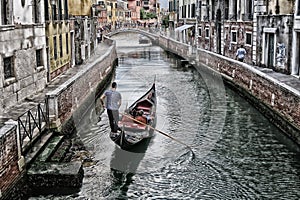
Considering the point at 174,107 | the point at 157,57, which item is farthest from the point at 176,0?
the point at 174,107

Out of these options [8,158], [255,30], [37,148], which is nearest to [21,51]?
[37,148]

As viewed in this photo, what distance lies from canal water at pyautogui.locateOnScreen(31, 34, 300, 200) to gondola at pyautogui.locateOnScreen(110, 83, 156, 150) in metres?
0.32

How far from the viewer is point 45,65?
583 inches

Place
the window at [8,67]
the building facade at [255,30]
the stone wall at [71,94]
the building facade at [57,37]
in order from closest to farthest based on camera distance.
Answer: the stone wall at [71,94] < the window at [8,67] < the building facade at [57,37] < the building facade at [255,30]

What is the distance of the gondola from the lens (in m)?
9.68

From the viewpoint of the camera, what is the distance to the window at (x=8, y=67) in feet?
37.5

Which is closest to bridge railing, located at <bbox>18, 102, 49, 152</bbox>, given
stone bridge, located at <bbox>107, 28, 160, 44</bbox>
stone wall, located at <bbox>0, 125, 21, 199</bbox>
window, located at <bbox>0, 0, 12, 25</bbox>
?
stone wall, located at <bbox>0, 125, 21, 199</bbox>

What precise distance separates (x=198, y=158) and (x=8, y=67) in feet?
17.0

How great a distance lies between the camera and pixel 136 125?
1053 cm

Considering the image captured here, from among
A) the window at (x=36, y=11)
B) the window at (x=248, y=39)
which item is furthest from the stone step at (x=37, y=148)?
the window at (x=248, y=39)

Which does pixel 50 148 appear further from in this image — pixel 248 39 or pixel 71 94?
pixel 248 39

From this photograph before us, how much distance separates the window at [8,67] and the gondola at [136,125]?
3.09 meters

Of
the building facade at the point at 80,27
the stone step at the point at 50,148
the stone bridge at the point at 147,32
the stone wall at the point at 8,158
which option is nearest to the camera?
the stone wall at the point at 8,158

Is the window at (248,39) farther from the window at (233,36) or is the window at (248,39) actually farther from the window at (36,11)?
the window at (36,11)
